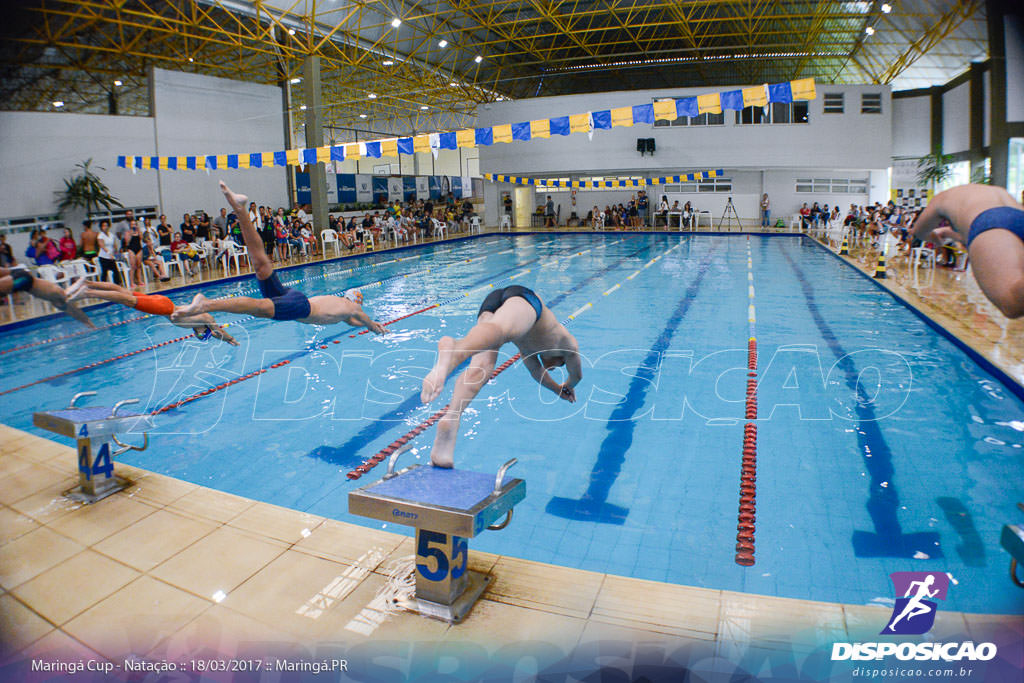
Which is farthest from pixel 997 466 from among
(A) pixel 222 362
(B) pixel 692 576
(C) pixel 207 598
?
(A) pixel 222 362

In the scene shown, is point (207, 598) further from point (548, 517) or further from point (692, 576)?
point (692, 576)

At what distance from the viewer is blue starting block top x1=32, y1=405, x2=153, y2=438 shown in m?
3.58

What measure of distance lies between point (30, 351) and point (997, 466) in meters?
9.90

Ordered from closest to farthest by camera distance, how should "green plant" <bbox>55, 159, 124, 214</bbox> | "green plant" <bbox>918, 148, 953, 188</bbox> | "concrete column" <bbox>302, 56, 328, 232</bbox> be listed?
"green plant" <bbox>55, 159, 124, 214</bbox>
"concrete column" <bbox>302, 56, 328, 232</bbox>
"green plant" <bbox>918, 148, 953, 188</bbox>

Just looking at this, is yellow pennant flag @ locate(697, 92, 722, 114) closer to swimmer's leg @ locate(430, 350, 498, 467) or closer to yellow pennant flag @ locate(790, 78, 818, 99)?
yellow pennant flag @ locate(790, 78, 818, 99)

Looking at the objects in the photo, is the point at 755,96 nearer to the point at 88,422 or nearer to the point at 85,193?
the point at 88,422

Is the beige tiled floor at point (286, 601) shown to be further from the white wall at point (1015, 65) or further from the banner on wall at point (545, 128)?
the banner on wall at point (545, 128)

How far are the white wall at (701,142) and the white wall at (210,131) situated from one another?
10.2 m

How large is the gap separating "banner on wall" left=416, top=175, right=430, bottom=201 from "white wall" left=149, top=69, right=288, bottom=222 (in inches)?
299

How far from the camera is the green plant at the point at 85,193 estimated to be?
1462cm

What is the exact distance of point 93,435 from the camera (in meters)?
3.63

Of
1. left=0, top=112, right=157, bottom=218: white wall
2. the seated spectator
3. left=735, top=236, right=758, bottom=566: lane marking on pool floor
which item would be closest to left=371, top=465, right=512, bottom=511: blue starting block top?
left=735, top=236, right=758, bottom=566: lane marking on pool floor

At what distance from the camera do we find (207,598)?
2.79 m

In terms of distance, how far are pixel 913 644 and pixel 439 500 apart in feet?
5.81
